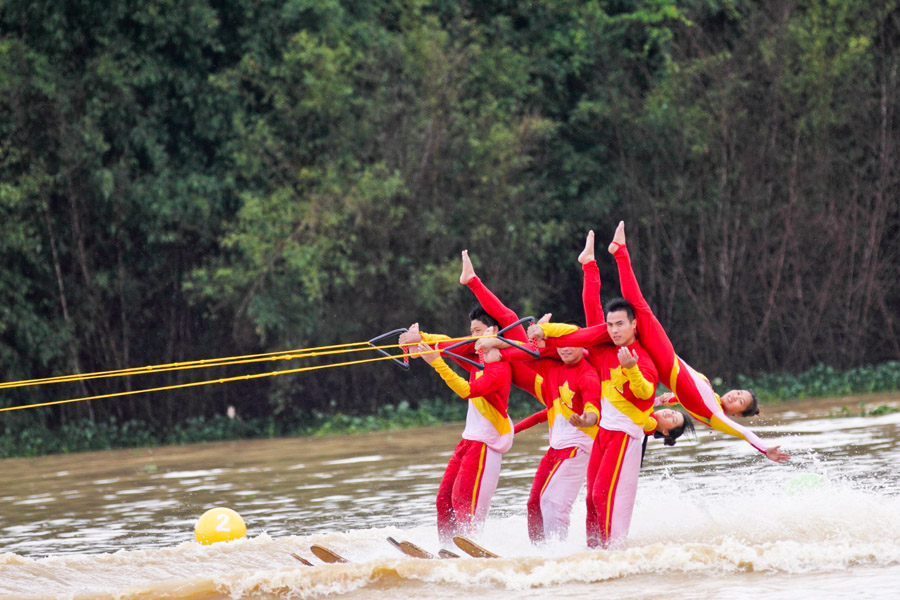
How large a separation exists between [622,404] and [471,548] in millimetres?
1255

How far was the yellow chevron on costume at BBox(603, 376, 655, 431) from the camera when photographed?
7084 mm

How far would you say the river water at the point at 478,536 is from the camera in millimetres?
6688

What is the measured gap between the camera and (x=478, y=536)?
7.76m

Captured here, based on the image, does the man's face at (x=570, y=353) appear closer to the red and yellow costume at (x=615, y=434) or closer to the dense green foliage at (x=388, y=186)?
the red and yellow costume at (x=615, y=434)

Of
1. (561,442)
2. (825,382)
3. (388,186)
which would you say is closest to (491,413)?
Answer: (561,442)

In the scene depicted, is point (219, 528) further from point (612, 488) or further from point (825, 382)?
point (825, 382)

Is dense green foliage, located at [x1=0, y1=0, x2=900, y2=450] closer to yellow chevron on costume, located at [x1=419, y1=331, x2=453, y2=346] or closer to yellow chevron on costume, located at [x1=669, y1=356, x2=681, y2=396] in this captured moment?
yellow chevron on costume, located at [x1=419, y1=331, x2=453, y2=346]

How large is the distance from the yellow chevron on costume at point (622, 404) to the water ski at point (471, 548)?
45.4 inches

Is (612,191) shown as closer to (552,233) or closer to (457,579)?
(552,233)

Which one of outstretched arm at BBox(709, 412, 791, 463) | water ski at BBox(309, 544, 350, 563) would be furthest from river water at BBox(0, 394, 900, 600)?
outstretched arm at BBox(709, 412, 791, 463)

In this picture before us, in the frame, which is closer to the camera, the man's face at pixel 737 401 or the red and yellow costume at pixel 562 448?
the red and yellow costume at pixel 562 448

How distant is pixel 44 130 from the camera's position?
18891 millimetres

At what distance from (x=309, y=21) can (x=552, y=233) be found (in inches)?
221

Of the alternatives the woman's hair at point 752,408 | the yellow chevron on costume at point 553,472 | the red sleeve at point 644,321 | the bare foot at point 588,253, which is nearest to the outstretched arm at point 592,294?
the bare foot at point 588,253
